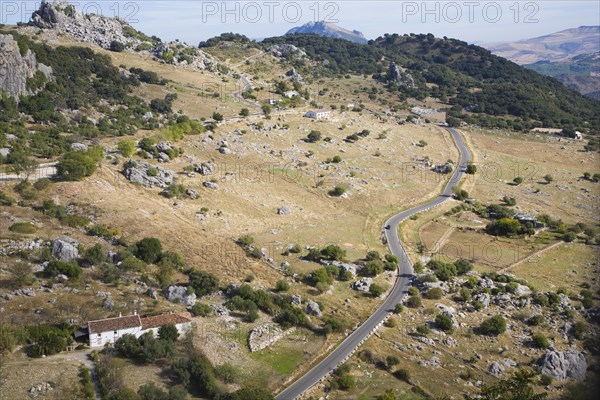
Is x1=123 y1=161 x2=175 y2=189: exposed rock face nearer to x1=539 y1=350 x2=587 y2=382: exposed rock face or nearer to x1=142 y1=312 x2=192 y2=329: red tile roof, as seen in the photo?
x1=142 y1=312 x2=192 y2=329: red tile roof

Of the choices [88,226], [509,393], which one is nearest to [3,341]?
[88,226]

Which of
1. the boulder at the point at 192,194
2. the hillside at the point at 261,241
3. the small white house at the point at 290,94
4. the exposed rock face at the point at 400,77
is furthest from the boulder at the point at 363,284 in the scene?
the exposed rock face at the point at 400,77

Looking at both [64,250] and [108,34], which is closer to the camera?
[64,250]

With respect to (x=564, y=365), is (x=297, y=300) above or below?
above

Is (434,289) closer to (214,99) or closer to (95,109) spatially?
(95,109)

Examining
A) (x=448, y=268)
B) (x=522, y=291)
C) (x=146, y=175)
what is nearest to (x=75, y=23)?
(x=146, y=175)

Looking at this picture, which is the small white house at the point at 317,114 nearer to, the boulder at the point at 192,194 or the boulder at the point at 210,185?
the boulder at the point at 210,185

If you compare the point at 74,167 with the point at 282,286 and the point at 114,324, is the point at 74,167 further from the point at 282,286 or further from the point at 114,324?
the point at 282,286
